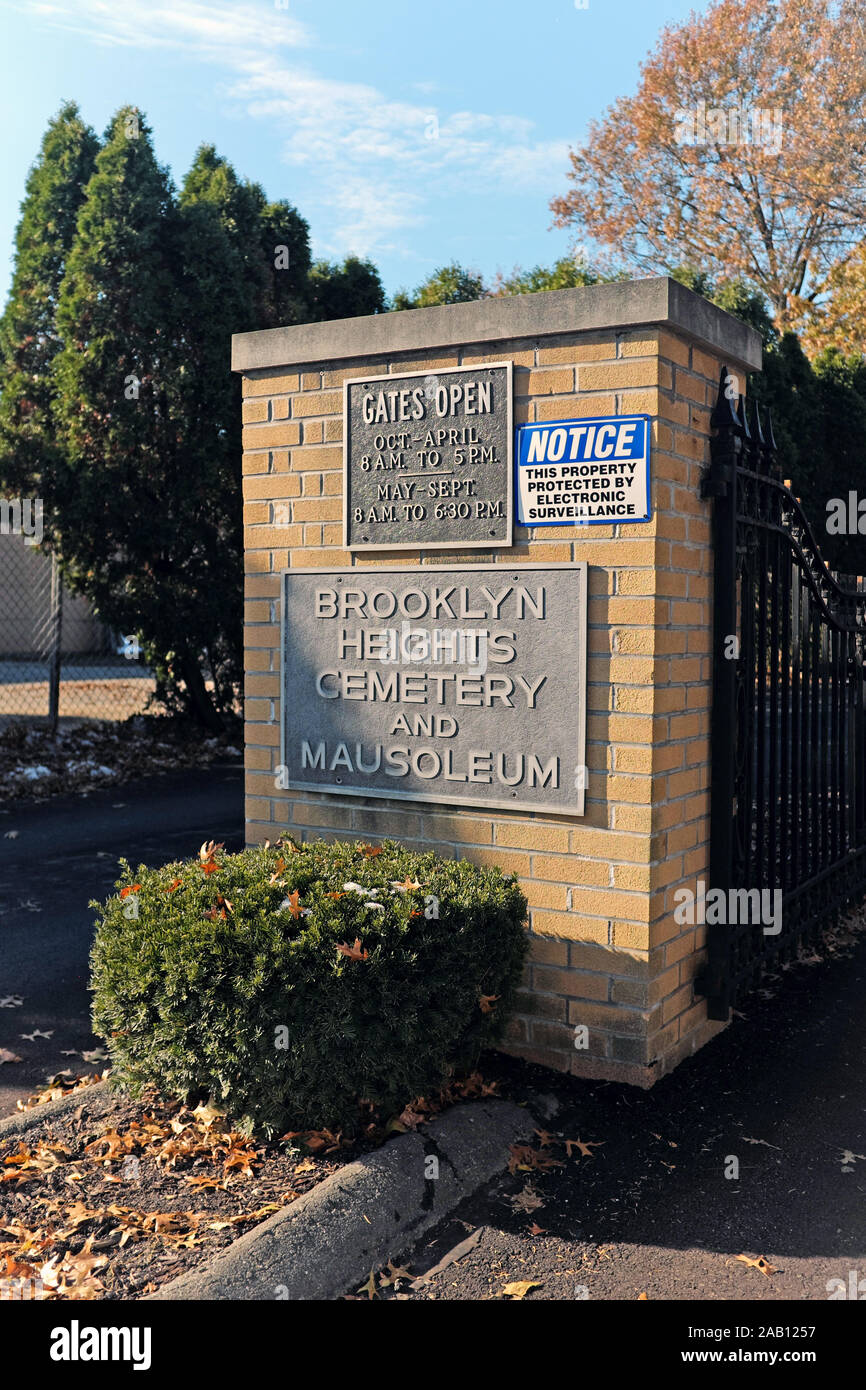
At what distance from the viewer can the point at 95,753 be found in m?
12.7

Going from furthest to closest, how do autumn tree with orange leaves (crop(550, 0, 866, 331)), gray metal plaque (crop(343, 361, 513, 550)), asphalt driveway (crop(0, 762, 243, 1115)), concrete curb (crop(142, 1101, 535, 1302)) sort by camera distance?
autumn tree with orange leaves (crop(550, 0, 866, 331)) < asphalt driveway (crop(0, 762, 243, 1115)) < gray metal plaque (crop(343, 361, 513, 550)) < concrete curb (crop(142, 1101, 535, 1302))

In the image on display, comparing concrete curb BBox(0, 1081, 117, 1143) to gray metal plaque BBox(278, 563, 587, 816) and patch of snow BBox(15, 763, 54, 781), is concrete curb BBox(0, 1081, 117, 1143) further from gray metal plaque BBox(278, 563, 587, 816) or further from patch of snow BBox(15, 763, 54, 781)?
patch of snow BBox(15, 763, 54, 781)

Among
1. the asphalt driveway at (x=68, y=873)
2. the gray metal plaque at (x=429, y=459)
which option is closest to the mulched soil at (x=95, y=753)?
the asphalt driveway at (x=68, y=873)

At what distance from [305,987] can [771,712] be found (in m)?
2.79

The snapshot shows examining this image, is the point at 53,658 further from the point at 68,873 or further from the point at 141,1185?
the point at 141,1185

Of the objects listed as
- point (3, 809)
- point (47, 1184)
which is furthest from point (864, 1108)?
point (3, 809)

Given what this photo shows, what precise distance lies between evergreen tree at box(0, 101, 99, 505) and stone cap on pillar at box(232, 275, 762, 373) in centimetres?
798

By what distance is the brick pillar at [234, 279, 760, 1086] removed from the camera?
13.7 ft

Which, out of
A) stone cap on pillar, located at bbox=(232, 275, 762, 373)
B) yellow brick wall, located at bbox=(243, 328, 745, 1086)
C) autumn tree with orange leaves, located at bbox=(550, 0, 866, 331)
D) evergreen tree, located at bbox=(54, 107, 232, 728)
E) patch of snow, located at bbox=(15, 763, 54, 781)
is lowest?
patch of snow, located at bbox=(15, 763, 54, 781)

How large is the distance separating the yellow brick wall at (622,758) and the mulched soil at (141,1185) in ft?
1.87

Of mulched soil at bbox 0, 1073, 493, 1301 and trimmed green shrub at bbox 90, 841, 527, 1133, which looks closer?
mulched soil at bbox 0, 1073, 493, 1301

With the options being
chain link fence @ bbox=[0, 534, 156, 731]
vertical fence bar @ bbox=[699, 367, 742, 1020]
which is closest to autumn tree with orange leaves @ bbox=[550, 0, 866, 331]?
chain link fence @ bbox=[0, 534, 156, 731]

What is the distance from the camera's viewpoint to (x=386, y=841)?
4512 mm

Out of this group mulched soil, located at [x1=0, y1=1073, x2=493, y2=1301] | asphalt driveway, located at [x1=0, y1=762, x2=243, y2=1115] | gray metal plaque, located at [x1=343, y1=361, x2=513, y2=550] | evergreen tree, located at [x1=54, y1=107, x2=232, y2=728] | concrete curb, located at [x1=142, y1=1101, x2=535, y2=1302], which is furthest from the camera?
evergreen tree, located at [x1=54, y1=107, x2=232, y2=728]
